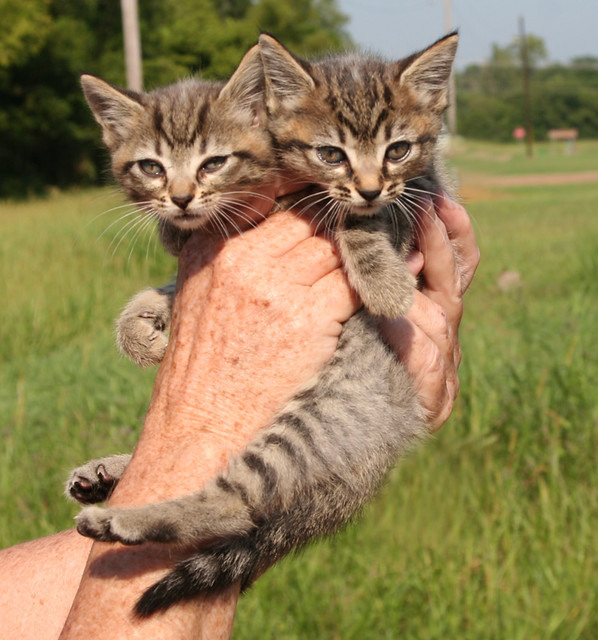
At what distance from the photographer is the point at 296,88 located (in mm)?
2836

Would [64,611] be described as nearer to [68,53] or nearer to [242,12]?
[68,53]

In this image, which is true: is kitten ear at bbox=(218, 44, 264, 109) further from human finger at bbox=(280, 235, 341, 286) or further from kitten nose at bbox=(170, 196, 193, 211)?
human finger at bbox=(280, 235, 341, 286)

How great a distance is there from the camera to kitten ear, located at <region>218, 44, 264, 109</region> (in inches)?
111

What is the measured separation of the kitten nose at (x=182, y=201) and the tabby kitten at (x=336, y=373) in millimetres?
406

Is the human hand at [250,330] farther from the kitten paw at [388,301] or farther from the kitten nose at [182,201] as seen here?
the kitten nose at [182,201]

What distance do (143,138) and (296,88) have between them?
632 millimetres

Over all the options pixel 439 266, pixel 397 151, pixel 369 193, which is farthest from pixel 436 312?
pixel 397 151

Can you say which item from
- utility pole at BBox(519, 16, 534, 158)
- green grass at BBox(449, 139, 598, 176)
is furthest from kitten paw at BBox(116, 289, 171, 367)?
utility pole at BBox(519, 16, 534, 158)

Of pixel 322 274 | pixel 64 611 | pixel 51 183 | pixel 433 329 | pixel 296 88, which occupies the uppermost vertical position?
pixel 296 88

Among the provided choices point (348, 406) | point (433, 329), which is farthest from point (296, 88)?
point (348, 406)

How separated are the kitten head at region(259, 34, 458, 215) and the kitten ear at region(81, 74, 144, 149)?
0.55m

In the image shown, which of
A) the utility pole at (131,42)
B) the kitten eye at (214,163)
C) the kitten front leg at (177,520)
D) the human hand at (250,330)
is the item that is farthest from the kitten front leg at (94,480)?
the utility pole at (131,42)

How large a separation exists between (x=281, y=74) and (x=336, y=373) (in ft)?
3.87

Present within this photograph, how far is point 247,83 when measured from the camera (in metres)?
2.87
